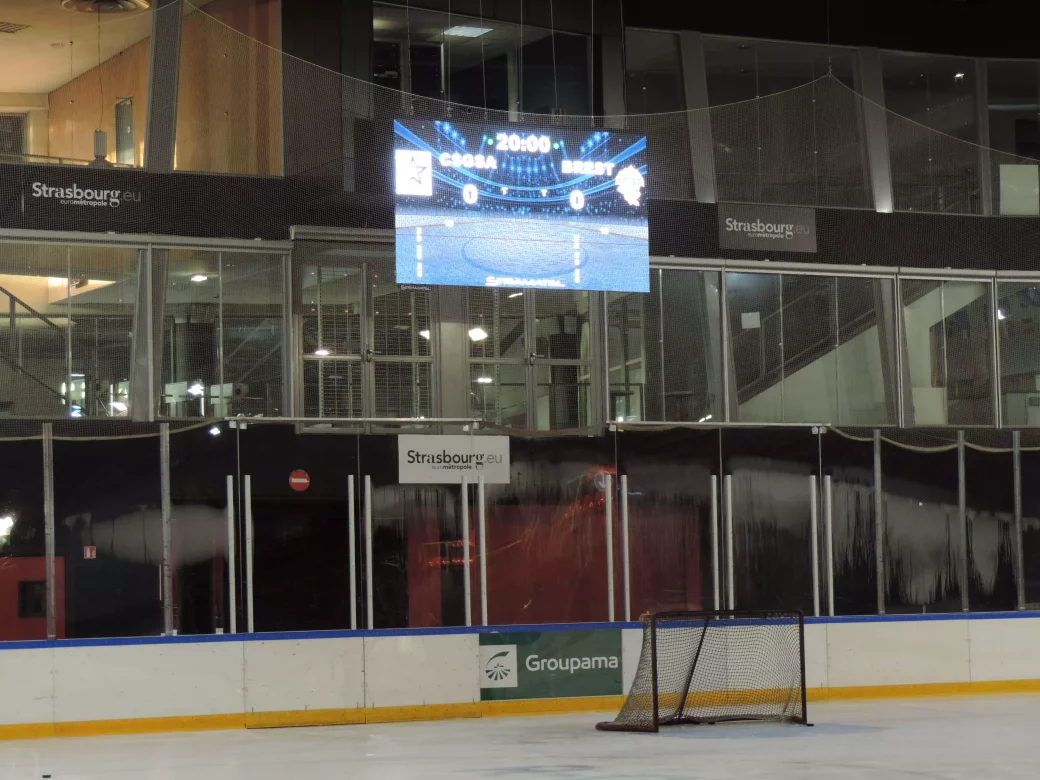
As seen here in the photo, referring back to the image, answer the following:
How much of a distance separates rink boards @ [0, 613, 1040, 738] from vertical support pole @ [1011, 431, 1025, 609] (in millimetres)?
353

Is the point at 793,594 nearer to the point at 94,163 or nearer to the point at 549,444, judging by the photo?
the point at 549,444

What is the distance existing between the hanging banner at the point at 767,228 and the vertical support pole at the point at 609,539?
11.0ft

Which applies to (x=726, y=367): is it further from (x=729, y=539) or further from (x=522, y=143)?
(x=522, y=143)

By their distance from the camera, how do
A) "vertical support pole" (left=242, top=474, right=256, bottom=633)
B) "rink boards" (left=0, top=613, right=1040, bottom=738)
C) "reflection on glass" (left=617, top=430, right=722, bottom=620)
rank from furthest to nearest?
"reflection on glass" (left=617, top=430, right=722, bottom=620) < "vertical support pole" (left=242, top=474, right=256, bottom=633) < "rink boards" (left=0, top=613, right=1040, bottom=738)

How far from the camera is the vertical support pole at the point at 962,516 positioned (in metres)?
15.6

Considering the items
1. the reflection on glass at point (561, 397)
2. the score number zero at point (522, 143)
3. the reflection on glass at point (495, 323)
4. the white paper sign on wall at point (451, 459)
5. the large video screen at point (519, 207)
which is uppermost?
the score number zero at point (522, 143)

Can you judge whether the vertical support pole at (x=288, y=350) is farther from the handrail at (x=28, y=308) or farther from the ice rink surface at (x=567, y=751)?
the ice rink surface at (x=567, y=751)

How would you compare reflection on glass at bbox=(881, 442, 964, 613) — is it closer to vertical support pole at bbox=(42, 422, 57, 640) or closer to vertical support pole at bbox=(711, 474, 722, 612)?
vertical support pole at bbox=(711, 474, 722, 612)

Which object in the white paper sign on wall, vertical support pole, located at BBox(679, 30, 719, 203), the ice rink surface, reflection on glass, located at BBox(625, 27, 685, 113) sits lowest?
the ice rink surface

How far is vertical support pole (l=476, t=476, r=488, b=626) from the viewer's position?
555 inches

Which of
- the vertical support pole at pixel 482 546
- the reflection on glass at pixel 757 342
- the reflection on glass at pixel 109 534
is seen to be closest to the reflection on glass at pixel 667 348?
the reflection on glass at pixel 757 342

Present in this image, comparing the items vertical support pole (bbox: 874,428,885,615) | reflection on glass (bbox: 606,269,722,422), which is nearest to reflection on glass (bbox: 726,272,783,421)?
reflection on glass (bbox: 606,269,722,422)

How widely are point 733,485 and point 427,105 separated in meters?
4.83

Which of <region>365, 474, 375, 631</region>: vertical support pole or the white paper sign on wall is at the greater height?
the white paper sign on wall
